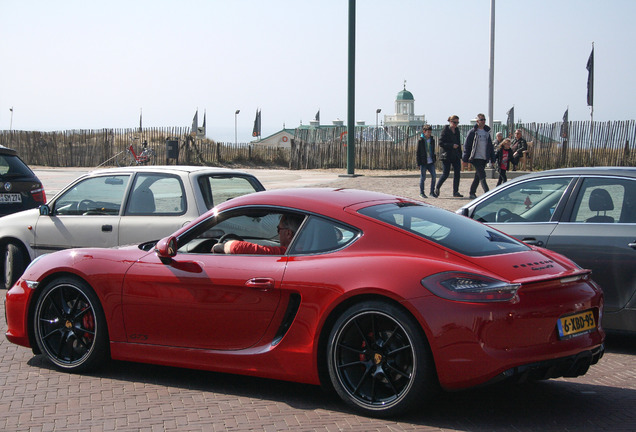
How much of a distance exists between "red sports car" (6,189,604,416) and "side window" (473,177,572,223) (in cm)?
191

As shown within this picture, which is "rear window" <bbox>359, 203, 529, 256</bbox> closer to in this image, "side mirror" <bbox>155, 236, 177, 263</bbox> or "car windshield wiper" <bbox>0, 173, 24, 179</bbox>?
"side mirror" <bbox>155, 236, 177, 263</bbox>

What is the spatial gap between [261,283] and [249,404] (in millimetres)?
828

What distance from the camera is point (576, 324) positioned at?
477 cm

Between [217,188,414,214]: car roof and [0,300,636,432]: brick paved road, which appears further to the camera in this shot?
[217,188,414,214]: car roof

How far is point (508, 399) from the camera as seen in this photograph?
5.25m

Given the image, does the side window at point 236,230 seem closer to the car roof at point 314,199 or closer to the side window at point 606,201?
the car roof at point 314,199

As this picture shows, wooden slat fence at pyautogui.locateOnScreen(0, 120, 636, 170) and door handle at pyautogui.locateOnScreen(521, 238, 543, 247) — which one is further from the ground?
wooden slat fence at pyautogui.locateOnScreen(0, 120, 636, 170)

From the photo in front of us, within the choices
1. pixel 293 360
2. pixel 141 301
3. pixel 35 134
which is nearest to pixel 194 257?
pixel 141 301

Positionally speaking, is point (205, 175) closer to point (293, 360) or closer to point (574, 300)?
point (293, 360)

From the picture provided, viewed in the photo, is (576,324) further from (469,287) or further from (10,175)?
(10,175)

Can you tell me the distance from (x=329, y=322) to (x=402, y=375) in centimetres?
57

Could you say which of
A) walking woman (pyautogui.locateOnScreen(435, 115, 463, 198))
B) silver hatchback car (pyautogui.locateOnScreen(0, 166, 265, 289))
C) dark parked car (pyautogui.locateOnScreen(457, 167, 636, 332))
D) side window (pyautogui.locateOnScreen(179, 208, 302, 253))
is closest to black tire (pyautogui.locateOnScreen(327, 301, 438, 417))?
side window (pyautogui.locateOnScreen(179, 208, 302, 253))

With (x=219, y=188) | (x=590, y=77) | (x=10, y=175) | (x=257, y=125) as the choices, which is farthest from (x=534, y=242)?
(x=257, y=125)

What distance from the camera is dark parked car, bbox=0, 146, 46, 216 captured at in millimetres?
11883
